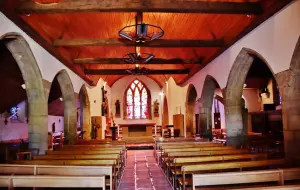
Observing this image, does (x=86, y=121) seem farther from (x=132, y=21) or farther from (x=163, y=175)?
(x=163, y=175)

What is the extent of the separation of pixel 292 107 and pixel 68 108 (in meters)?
7.32

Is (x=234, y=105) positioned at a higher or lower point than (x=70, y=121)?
higher

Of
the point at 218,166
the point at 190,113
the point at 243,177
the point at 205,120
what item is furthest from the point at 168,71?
the point at 243,177

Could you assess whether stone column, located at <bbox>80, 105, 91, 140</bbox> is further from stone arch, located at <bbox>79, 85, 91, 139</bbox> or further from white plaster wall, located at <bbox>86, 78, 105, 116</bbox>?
white plaster wall, located at <bbox>86, 78, 105, 116</bbox>

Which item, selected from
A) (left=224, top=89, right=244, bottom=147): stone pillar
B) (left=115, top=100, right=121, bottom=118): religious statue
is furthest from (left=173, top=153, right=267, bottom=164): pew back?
(left=115, top=100, right=121, bottom=118): religious statue

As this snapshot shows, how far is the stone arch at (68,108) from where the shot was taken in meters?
9.31

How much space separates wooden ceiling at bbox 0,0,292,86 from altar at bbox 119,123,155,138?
5.61 m

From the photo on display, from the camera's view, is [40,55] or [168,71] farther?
[168,71]

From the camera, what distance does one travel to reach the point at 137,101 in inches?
836

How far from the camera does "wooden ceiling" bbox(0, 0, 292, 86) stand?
5.16m

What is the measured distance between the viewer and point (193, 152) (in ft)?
19.0

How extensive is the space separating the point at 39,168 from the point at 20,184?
0.69 metres

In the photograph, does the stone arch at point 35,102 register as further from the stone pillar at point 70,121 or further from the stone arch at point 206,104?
the stone arch at point 206,104

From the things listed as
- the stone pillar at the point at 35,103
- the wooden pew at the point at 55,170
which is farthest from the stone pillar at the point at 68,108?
the wooden pew at the point at 55,170
